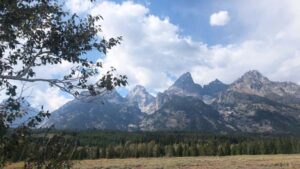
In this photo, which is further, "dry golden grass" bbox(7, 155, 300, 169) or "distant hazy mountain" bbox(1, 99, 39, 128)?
"dry golden grass" bbox(7, 155, 300, 169)

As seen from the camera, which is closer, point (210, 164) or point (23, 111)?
point (23, 111)

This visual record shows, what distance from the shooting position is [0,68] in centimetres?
1315

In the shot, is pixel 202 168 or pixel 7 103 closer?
pixel 7 103

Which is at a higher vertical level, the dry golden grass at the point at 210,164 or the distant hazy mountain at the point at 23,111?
the distant hazy mountain at the point at 23,111

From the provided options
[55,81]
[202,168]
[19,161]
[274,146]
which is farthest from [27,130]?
[274,146]

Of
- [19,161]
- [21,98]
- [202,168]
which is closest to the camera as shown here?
[19,161]

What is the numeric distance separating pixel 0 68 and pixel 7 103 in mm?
1108

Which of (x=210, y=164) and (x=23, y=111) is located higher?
(x=23, y=111)

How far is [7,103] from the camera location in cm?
1277

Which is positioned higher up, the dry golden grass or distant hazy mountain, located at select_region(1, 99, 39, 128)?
distant hazy mountain, located at select_region(1, 99, 39, 128)

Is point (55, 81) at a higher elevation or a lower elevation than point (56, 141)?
higher

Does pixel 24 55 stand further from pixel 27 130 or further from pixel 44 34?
pixel 27 130

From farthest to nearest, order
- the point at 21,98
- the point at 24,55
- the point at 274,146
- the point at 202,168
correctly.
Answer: the point at 274,146, the point at 202,168, the point at 24,55, the point at 21,98

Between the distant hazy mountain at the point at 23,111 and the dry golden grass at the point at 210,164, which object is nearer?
the distant hazy mountain at the point at 23,111
